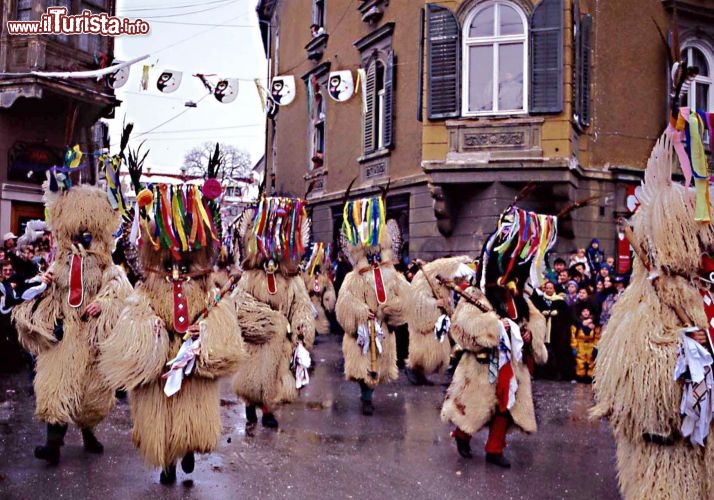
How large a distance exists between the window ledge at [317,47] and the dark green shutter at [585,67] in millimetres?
7457

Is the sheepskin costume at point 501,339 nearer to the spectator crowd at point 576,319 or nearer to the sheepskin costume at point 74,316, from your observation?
the sheepskin costume at point 74,316

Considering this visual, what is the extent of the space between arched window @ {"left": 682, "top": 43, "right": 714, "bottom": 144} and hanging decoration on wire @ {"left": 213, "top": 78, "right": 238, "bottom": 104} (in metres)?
9.40

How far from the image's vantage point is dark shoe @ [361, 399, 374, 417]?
26.4 ft

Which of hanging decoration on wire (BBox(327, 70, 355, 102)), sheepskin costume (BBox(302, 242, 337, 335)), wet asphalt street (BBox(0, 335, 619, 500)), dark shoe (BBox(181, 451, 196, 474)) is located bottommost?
wet asphalt street (BBox(0, 335, 619, 500))

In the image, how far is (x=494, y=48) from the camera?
13484 mm

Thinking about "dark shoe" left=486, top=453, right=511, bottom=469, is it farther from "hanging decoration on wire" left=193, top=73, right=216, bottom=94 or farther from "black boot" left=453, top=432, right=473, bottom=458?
"hanging decoration on wire" left=193, top=73, right=216, bottom=94

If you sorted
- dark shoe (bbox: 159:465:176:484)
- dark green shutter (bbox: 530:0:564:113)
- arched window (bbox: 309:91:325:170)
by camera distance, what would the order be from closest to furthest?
dark shoe (bbox: 159:465:176:484)
dark green shutter (bbox: 530:0:564:113)
arched window (bbox: 309:91:325:170)

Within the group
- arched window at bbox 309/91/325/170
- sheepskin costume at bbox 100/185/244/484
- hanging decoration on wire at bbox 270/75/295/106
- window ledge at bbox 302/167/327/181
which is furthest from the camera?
arched window at bbox 309/91/325/170

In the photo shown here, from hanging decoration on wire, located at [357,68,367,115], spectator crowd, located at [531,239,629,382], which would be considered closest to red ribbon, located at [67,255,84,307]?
spectator crowd, located at [531,239,629,382]

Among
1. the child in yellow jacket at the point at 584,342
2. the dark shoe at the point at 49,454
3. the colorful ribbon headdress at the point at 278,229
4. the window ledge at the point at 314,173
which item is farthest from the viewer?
the window ledge at the point at 314,173

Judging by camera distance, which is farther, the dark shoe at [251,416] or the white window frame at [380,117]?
the white window frame at [380,117]

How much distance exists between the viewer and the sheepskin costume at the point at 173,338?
513 cm

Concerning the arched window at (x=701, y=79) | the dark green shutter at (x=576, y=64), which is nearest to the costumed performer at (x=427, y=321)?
the dark green shutter at (x=576, y=64)

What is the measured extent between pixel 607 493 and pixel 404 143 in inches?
414
